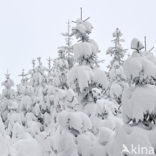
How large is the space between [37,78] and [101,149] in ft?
101

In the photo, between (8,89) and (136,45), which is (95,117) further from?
(8,89)

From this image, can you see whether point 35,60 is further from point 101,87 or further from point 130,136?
point 130,136

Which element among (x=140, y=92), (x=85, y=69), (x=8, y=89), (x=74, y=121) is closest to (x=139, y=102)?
(x=140, y=92)

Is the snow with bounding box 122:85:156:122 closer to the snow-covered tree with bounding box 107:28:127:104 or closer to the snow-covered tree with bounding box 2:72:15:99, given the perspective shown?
the snow-covered tree with bounding box 107:28:127:104

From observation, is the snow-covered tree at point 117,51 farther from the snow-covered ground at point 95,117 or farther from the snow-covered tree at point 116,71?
Result: the snow-covered ground at point 95,117

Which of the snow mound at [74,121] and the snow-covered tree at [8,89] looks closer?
the snow mound at [74,121]

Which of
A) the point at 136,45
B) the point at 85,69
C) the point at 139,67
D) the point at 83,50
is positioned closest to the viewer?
the point at 139,67

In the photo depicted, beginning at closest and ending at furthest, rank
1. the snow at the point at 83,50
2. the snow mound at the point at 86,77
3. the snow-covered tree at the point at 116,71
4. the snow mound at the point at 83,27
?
1. the snow mound at the point at 86,77
2. the snow at the point at 83,50
3. the snow mound at the point at 83,27
4. the snow-covered tree at the point at 116,71

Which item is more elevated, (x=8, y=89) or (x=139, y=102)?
(x=139, y=102)

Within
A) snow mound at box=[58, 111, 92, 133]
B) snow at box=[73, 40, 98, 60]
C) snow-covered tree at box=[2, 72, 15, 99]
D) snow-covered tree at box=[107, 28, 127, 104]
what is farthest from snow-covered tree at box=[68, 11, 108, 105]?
snow-covered tree at box=[2, 72, 15, 99]

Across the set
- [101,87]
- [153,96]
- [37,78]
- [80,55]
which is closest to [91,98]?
[101,87]

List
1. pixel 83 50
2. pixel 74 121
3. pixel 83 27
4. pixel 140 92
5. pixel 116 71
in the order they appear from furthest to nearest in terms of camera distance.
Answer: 1. pixel 116 71
2. pixel 83 27
3. pixel 83 50
4. pixel 74 121
5. pixel 140 92

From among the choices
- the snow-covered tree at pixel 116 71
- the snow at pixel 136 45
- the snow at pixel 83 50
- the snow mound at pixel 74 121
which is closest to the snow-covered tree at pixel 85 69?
the snow at pixel 83 50

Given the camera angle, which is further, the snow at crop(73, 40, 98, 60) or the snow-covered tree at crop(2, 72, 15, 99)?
the snow-covered tree at crop(2, 72, 15, 99)
